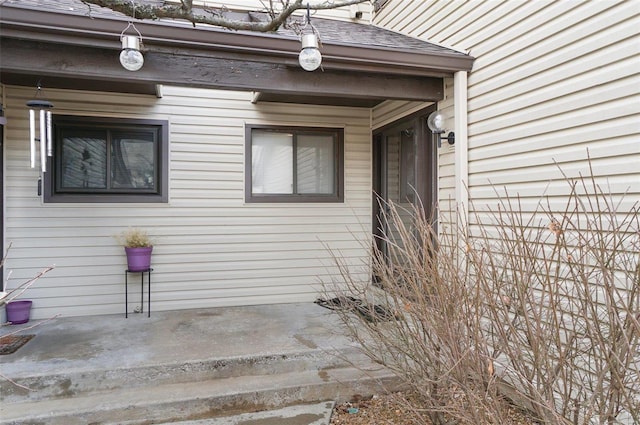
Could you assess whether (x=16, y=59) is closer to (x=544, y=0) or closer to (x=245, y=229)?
(x=245, y=229)

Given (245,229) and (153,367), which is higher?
(245,229)

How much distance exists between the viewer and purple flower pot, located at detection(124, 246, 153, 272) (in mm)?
4832

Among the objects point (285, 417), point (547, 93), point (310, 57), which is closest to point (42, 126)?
point (310, 57)

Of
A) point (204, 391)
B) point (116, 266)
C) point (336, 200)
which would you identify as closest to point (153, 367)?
point (204, 391)

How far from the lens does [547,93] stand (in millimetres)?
3176

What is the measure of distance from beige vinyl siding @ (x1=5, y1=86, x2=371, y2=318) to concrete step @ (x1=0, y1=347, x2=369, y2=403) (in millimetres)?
1914

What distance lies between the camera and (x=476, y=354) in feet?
6.59

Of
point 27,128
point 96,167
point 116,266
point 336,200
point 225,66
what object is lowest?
point 116,266

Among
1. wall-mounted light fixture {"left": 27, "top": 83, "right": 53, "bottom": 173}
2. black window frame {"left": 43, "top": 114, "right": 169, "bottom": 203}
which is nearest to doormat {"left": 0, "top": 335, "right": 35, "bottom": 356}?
black window frame {"left": 43, "top": 114, "right": 169, "bottom": 203}

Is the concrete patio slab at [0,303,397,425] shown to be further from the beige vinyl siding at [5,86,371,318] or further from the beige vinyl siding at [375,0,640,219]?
the beige vinyl siding at [375,0,640,219]

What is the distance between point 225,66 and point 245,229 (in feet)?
8.02

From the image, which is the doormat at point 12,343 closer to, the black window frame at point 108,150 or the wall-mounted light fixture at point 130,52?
the black window frame at point 108,150

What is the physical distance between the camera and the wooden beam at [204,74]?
10.9ft

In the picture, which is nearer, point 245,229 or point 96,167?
point 96,167
